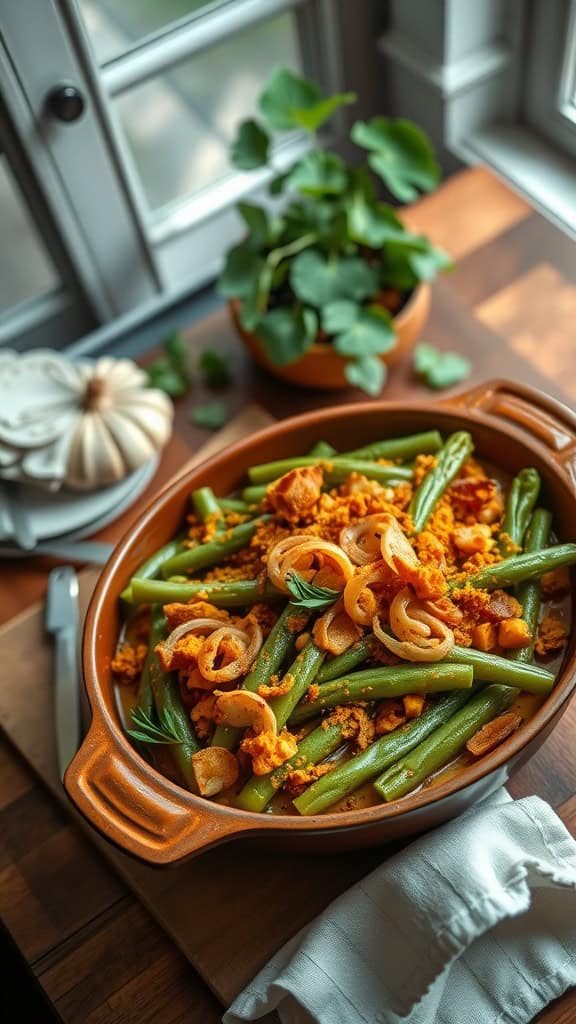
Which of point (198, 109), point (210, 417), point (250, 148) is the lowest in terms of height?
point (210, 417)

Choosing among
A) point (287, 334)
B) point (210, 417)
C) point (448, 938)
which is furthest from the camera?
point (210, 417)

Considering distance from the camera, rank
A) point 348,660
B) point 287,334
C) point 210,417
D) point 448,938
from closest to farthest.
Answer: point 448,938 < point 348,660 < point 287,334 < point 210,417

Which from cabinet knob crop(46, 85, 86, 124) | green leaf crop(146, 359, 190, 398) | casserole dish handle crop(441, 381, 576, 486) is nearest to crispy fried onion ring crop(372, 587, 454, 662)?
casserole dish handle crop(441, 381, 576, 486)

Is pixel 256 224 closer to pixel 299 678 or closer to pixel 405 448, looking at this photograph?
pixel 405 448

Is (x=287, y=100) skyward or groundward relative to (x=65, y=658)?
skyward

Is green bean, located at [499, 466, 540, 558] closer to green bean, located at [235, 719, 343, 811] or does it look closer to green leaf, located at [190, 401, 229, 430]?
green bean, located at [235, 719, 343, 811]

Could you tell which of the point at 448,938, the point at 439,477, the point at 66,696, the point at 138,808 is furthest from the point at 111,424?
the point at 448,938

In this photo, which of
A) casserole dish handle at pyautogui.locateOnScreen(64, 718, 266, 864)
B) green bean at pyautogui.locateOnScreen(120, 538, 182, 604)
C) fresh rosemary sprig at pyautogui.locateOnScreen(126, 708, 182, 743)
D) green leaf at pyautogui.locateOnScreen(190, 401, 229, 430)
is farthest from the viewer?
green leaf at pyautogui.locateOnScreen(190, 401, 229, 430)
